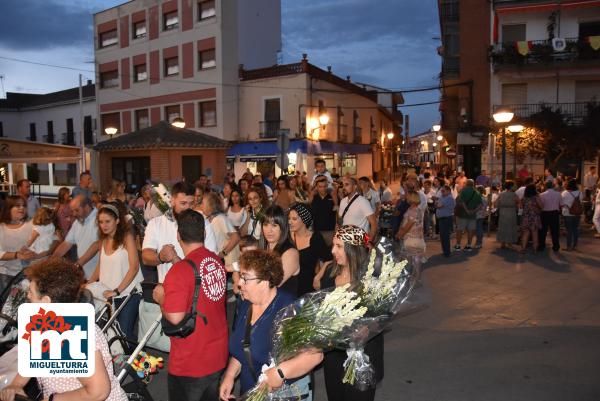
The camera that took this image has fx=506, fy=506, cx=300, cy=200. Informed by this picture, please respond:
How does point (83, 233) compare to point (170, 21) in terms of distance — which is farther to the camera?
point (170, 21)

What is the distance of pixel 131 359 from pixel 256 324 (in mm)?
1337

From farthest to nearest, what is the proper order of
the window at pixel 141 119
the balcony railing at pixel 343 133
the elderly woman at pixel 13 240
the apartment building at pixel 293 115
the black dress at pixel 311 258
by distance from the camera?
the window at pixel 141 119
the balcony railing at pixel 343 133
the apartment building at pixel 293 115
the elderly woman at pixel 13 240
the black dress at pixel 311 258

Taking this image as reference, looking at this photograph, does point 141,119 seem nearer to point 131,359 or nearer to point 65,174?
point 65,174

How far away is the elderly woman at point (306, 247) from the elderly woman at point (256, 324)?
1.55 metres

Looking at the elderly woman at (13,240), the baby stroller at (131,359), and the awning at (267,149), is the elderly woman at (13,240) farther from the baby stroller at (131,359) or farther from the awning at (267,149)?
the awning at (267,149)

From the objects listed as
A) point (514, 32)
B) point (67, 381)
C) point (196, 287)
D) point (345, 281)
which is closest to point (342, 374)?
point (345, 281)

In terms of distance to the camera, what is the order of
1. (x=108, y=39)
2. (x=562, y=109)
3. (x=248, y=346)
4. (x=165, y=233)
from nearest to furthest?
(x=248, y=346), (x=165, y=233), (x=562, y=109), (x=108, y=39)

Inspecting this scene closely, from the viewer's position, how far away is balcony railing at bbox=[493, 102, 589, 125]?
23203mm

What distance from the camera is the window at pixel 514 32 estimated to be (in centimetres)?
2502

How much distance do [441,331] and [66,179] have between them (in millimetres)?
26526

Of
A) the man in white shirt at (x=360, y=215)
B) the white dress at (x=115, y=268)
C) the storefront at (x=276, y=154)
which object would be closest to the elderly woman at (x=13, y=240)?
the white dress at (x=115, y=268)

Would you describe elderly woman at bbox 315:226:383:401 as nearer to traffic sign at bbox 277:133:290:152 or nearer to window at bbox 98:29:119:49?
traffic sign at bbox 277:133:290:152

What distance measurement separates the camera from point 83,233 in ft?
19.6

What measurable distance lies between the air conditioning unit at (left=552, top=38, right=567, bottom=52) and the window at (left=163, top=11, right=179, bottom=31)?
20654 mm
